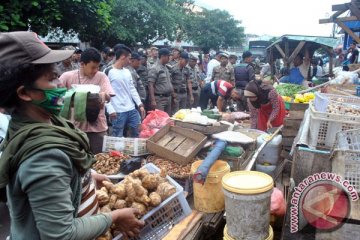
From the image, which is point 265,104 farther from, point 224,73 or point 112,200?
point 224,73

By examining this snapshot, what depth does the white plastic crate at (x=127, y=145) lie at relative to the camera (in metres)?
4.07

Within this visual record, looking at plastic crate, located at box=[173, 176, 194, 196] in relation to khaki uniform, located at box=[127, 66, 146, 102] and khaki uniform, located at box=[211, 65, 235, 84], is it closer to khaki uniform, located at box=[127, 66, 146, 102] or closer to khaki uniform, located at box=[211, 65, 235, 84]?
khaki uniform, located at box=[127, 66, 146, 102]

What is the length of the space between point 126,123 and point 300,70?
777cm

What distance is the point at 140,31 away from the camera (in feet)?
68.5

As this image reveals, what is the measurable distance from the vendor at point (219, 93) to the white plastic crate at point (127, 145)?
134 inches

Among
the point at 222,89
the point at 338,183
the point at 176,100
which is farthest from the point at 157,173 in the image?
the point at 176,100

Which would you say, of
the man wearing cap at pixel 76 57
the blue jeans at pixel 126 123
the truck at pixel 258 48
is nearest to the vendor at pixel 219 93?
the blue jeans at pixel 126 123

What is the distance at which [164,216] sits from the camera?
271cm

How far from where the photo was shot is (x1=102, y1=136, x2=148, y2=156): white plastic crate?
13.4 ft

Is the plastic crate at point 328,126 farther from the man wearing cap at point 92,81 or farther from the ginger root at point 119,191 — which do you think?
the man wearing cap at point 92,81

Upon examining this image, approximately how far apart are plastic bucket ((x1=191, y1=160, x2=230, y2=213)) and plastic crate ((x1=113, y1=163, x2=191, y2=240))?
0.36m

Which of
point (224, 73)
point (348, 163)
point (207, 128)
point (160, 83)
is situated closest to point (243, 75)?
point (224, 73)

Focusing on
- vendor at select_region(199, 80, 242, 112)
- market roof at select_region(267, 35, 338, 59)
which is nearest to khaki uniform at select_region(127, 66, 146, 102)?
vendor at select_region(199, 80, 242, 112)

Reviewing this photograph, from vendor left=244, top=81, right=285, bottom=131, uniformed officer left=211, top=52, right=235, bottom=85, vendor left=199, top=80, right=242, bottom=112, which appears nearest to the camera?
vendor left=244, top=81, right=285, bottom=131
